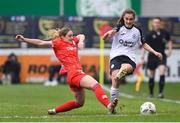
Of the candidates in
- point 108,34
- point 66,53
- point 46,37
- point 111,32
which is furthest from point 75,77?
point 46,37

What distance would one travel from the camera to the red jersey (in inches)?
571

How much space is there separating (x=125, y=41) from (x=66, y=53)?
148cm

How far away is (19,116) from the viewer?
46.3ft

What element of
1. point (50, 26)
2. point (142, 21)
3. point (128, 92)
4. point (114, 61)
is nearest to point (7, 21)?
point (50, 26)

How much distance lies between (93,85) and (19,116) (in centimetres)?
146

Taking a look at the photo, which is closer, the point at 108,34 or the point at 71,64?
the point at 71,64

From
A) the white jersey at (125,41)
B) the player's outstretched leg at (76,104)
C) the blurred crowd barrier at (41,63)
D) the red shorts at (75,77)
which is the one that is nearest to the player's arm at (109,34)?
the white jersey at (125,41)

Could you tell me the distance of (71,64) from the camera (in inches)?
571

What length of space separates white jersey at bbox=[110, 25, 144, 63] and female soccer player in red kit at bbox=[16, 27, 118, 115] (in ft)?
3.08

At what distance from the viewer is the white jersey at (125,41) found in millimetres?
15468

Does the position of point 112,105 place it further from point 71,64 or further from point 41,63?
point 41,63

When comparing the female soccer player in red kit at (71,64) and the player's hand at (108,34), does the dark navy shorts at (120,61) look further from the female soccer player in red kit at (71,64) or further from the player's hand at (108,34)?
the female soccer player in red kit at (71,64)

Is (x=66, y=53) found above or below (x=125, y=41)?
below

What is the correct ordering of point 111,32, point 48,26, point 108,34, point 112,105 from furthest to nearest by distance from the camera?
point 48,26, point 111,32, point 108,34, point 112,105
